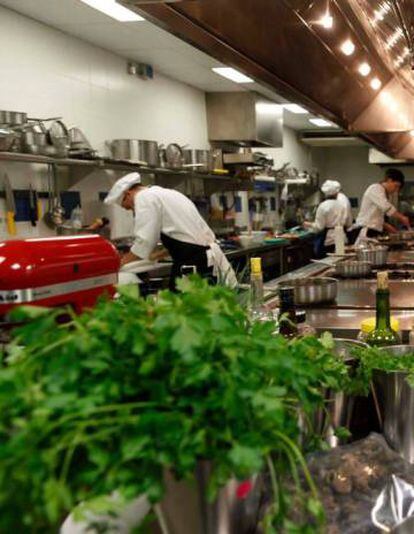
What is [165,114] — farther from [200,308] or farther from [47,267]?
[200,308]

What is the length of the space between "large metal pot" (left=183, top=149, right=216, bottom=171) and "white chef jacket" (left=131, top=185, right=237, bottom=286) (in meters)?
2.04

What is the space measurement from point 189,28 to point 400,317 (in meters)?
1.27

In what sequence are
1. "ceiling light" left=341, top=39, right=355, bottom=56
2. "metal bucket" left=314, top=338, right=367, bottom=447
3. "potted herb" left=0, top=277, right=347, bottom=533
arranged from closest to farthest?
"potted herb" left=0, top=277, right=347, bottom=533 < "metal bucket" left=314, top=338, right=367, bottom=447 < "ceiling light" left=341, top=39, right=355, bottom=56

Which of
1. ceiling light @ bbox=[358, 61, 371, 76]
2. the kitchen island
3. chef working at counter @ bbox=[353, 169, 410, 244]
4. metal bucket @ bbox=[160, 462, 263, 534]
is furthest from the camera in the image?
chef working at counter @ bbox=[353, 169, 410, 244]

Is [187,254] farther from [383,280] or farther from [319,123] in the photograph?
[319,123]

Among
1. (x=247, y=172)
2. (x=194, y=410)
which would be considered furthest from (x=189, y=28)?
(x=247, y=172)

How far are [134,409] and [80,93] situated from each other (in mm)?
4668

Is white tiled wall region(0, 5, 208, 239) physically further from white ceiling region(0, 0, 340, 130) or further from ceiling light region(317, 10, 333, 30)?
ceiling light region(317, 10, 333, 30)

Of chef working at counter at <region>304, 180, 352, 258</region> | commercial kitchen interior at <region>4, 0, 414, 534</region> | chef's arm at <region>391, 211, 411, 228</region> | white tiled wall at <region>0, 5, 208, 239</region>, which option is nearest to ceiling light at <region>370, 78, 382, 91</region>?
commercial kitchen interior at <region>4, 0, 414, 534</region>

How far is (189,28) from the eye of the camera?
167 centimetres

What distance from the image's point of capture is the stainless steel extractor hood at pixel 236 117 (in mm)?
7402

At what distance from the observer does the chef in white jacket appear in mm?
4117

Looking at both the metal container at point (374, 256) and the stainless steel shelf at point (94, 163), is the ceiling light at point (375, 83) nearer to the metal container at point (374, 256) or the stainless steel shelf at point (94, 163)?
the metal container at point (374, 256)

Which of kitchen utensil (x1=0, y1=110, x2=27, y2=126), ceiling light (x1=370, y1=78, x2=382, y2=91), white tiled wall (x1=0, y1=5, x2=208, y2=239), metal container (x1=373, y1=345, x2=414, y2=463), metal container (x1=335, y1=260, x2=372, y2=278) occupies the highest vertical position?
white tiled wall (x1=0, y1=5, x2=208, y2=239)
